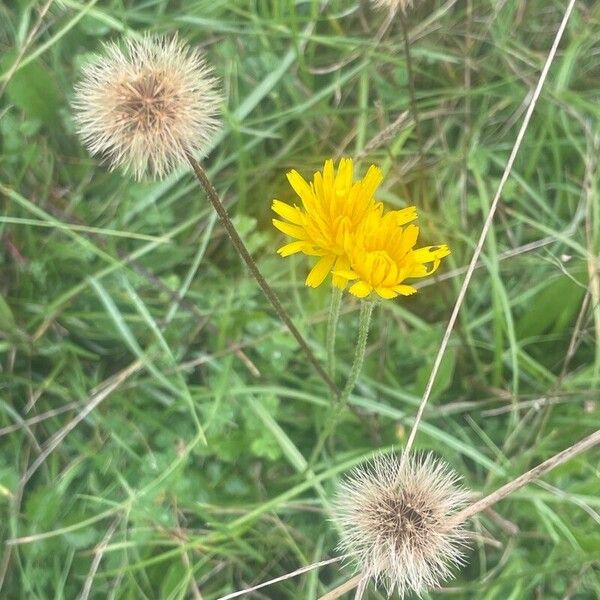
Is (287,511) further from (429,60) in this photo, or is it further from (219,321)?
(429,60)

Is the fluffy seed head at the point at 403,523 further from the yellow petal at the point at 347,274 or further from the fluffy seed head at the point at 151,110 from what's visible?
the fluffy seed head at the point at 151,110

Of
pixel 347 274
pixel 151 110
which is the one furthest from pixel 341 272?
pixel 151 110

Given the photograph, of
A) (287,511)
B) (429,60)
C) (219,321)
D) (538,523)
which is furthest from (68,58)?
(538,523)

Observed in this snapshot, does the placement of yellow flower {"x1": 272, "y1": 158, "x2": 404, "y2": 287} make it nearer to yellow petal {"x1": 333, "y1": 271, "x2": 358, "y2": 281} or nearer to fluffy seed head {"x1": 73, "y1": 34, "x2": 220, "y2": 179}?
yellow petal {"x1": 333, "y1": 271, "x2": 358, "y2": 281}

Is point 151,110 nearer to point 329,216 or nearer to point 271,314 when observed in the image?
point 329,216

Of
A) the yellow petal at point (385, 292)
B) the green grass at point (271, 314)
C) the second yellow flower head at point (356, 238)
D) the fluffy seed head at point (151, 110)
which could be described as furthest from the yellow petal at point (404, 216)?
the green grass at point (271, 314)

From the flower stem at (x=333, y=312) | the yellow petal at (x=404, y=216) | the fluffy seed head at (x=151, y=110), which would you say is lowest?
the flower stem at (x=333, y=312)

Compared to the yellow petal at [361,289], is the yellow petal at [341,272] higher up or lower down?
higher up
